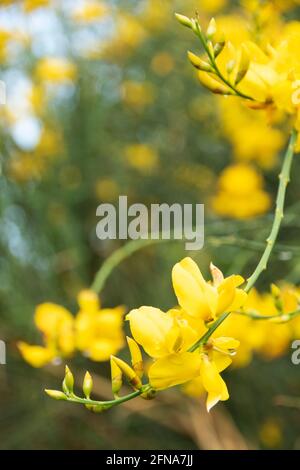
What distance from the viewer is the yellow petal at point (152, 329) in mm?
A: 508

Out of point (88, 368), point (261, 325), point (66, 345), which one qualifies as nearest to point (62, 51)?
point (88, 368)

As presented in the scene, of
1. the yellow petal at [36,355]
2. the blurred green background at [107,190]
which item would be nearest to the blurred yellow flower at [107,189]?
the blurred green background at [107,190]

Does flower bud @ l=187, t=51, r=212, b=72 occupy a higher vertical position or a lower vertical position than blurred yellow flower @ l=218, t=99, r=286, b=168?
higher

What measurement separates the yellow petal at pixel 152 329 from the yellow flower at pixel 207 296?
2 centimetres

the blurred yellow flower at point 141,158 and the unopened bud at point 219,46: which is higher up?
the unopened bud at point 219,46

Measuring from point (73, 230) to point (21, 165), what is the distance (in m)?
0.21

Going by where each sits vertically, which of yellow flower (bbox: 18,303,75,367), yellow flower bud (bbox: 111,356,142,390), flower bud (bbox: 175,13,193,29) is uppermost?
flower bud (bbox: 175,13,193,29)

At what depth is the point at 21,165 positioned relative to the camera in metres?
1.79

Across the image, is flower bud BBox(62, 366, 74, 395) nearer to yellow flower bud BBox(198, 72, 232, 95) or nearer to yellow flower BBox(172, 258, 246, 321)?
yellow flower BBox(172, 258, 246, 321)

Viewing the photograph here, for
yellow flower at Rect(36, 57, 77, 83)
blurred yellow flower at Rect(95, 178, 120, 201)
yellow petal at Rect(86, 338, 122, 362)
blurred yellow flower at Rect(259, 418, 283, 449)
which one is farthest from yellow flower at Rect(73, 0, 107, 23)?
yellow petal at Rect(86, 338, 122, 362)

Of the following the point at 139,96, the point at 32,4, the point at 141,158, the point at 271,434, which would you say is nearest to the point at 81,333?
the point at 271,434

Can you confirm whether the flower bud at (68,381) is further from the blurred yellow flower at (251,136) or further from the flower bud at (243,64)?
the blurred yellow flower at (251,136)

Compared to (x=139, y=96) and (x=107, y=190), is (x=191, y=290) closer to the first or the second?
(x=107, y=190)

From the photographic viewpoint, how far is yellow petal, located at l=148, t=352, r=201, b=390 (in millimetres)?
501
